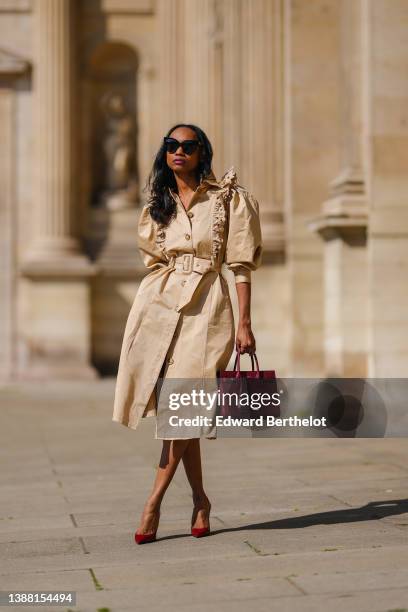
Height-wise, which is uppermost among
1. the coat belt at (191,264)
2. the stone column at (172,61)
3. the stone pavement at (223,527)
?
the stone column at (172,61)

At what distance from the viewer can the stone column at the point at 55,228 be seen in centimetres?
2275

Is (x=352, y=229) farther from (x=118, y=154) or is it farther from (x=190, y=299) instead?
(x=118, y=154)

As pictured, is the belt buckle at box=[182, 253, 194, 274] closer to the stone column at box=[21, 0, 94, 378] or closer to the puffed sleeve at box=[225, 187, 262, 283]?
the puffed sleeve at box=[225, 187, 262, 283]

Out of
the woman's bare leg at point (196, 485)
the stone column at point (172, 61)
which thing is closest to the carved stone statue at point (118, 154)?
the stone column at point (172, 61)

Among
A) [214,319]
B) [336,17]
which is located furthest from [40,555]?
[336,17]

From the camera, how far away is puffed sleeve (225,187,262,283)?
6.51 meters

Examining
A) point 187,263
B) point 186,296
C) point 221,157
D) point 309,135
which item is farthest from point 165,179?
point 221,157

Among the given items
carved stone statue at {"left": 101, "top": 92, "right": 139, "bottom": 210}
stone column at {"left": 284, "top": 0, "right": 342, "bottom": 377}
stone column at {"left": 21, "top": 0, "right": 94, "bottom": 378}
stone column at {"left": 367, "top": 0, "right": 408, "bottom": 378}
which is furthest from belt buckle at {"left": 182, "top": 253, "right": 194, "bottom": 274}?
carved stone statue at {"left": 101, "top": 92, "right": 139, "bottom": 210}

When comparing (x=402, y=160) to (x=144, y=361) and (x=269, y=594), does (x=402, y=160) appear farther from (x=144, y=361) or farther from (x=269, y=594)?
(x=269, y=594)

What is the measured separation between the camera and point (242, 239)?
6.51 metres

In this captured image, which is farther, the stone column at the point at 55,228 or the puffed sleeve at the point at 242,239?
the stone column at the point at 55,228

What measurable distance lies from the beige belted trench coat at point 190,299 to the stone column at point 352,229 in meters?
5.59

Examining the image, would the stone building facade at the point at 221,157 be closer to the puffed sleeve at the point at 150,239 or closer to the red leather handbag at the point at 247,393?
the puffed sleeve at the point at 150,239

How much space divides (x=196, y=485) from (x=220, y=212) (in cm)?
135
